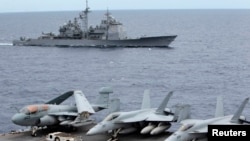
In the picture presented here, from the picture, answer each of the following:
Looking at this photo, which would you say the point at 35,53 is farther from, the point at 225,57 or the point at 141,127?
the point at 141,127

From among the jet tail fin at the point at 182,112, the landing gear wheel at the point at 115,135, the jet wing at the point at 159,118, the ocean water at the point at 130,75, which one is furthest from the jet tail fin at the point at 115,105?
the ocean water at the point at 130,75

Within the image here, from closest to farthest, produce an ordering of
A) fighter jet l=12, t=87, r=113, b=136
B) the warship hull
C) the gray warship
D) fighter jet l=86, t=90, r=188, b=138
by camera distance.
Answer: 1. fighter jet l=86, t=90, r=188, b=138
2. fighter jet l=12, t=87, r=113, b=136
3. the gray warship
4. the warship hull

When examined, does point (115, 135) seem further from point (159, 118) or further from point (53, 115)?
point (53, 115)

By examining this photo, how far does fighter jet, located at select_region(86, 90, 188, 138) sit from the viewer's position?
48.1m

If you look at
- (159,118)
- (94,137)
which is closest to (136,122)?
(159,118)

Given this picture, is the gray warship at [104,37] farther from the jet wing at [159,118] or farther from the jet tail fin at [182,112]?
the jet tail fin at [182,112]

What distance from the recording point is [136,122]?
50.6 meters

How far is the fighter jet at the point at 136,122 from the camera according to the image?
48147 mm

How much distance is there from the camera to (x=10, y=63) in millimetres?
139750

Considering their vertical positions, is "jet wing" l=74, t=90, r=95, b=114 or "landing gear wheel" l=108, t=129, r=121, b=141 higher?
"jet wing" l=74, t=90, r=95, b=114

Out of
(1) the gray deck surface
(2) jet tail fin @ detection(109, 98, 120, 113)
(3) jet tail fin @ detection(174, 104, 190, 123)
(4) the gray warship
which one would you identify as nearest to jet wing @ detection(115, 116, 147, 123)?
(1) the gray deck surface

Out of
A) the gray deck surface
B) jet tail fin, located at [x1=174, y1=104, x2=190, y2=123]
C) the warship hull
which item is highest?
the warship hull

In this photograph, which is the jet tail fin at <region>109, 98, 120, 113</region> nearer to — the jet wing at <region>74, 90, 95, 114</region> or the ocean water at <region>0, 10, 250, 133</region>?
the jet wing at <region>74, 90, 95, 114</region>

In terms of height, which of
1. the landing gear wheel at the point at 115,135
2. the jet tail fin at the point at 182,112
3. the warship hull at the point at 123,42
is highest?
the warship hull at the point at 123,42
